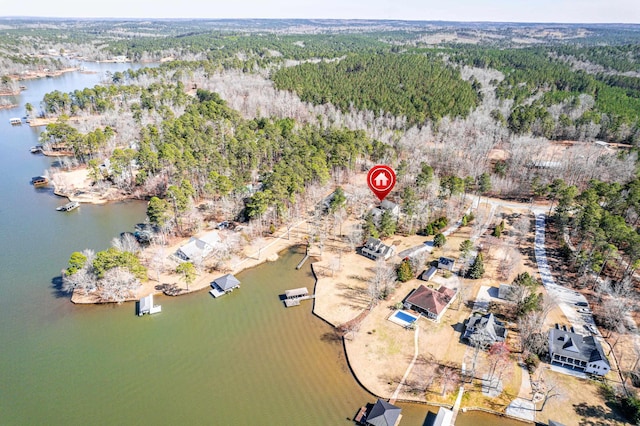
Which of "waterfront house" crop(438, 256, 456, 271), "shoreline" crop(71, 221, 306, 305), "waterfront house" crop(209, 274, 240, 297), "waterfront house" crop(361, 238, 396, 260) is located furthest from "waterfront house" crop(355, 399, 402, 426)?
"shoreline" crop(71, 221, 306, 305)

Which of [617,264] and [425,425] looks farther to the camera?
[617,264]

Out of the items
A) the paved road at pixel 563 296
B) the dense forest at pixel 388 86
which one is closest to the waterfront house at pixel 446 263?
the paved road at pixel 563 296

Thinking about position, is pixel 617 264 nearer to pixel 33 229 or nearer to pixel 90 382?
pixel 90 382

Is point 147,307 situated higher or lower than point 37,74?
lower

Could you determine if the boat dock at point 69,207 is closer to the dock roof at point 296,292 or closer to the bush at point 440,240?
the dock roof at point 296,292

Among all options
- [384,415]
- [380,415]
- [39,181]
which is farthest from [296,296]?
[39,181]

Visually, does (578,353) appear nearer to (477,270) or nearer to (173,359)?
(477,270)

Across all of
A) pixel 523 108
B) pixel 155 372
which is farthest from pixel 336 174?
pixel 523 108
